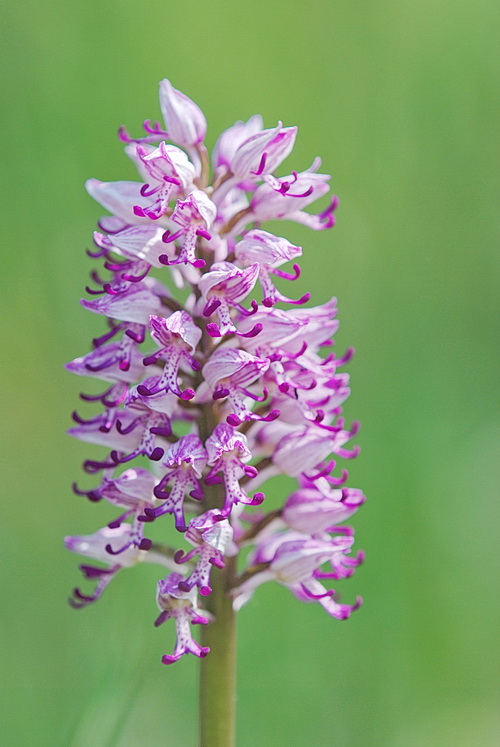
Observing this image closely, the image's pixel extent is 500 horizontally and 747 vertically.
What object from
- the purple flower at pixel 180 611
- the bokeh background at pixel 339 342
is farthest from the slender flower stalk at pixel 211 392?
the bokeh background at pixel 339 342

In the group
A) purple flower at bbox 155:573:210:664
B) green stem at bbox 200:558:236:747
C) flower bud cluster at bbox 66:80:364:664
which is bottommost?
green stem at bbox 200:558:236:747

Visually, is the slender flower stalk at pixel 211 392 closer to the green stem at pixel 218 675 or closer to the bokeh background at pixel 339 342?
the green stem at pixel 218 675

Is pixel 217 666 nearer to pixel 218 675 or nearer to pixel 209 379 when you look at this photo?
pixel 218 675

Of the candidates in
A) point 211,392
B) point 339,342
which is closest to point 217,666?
point 211,392

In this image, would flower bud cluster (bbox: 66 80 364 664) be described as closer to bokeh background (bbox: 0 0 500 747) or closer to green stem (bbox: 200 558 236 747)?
green stem (bbox: 200 558 236 747)

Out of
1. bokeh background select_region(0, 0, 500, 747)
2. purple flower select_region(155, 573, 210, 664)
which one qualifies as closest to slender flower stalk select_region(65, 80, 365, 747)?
purple flower select_region(155, 573, 210, 664)

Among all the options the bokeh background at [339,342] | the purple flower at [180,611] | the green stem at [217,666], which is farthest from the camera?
the bokeh background at [339,342]

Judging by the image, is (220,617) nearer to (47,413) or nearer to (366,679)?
(366,679)
